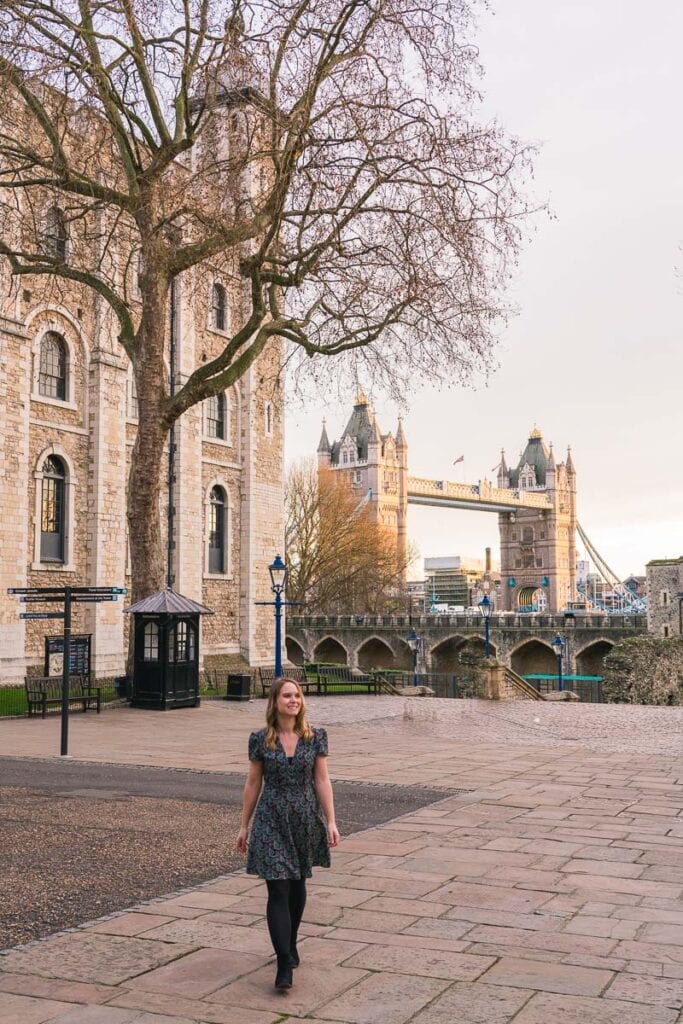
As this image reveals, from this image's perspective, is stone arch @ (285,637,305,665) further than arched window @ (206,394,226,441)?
Yes

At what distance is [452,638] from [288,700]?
64446 mm

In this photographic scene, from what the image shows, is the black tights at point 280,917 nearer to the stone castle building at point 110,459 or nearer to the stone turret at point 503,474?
the stone castle building at point 110,459

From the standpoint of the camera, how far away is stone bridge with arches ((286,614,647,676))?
200 ft

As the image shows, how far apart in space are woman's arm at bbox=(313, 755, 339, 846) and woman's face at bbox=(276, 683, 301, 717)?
0.85 feet

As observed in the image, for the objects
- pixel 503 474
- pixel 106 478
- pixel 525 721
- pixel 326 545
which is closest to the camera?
pixel 525 721

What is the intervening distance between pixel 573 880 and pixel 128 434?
891 inches

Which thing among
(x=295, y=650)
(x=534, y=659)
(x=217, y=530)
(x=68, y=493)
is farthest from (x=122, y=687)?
(x=295, y=650)

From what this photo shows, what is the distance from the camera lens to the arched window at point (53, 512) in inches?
981

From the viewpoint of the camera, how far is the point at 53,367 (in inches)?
1011

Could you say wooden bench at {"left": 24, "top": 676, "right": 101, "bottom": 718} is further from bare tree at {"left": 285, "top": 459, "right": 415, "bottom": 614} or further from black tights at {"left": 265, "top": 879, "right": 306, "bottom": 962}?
bare tree at {"left": 285, "top": 459, "right": 415, "bottom": 614}

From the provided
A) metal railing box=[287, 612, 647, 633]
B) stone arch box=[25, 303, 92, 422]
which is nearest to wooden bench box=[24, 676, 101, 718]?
stone arch box=[25, 303, 92, 422]

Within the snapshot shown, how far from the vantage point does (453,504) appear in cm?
11212

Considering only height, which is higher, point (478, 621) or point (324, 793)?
point (478, 621)

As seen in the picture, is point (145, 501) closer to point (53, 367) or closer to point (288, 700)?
point (53, 367)
